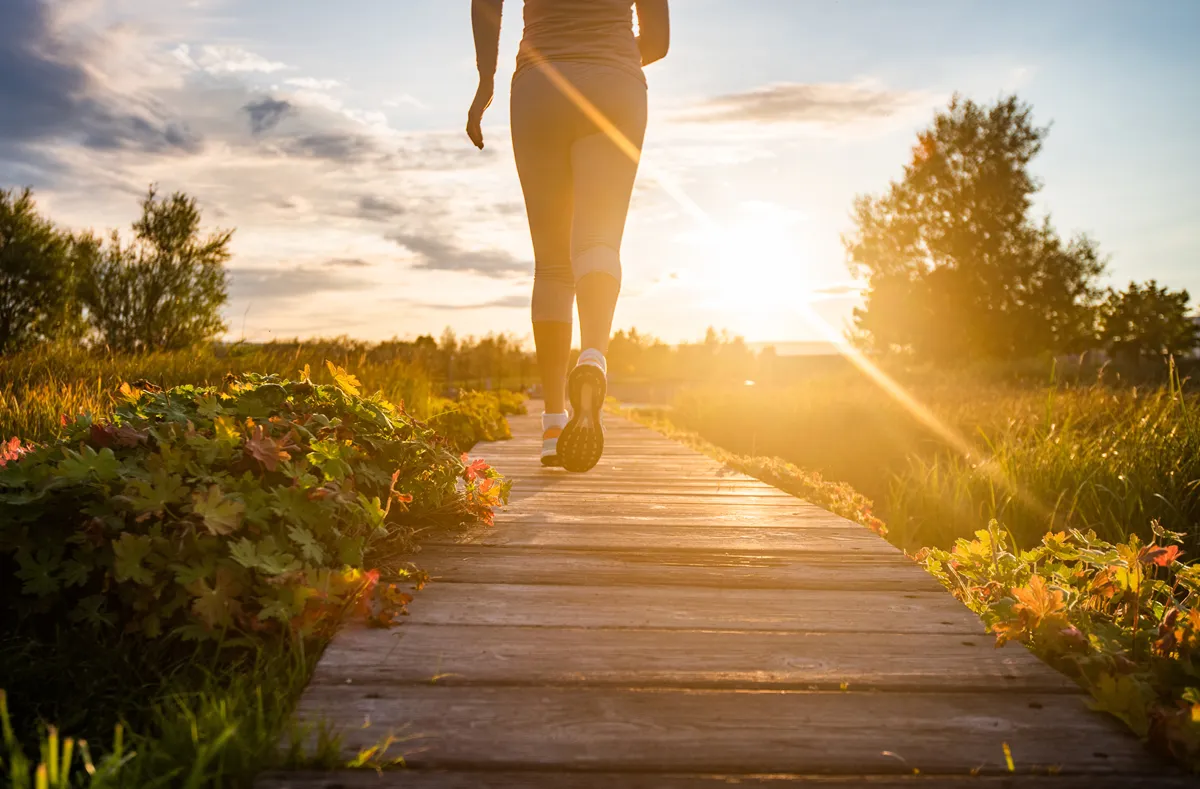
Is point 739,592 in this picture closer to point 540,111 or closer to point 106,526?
point 106,526

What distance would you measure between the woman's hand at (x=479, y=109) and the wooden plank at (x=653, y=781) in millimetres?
2887

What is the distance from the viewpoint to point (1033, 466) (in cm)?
447

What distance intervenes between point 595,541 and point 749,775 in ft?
3.62

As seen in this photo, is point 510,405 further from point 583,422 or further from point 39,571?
point 39,571

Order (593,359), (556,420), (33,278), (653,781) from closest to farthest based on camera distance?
(653,781), (593,359), (556,420), (33,278)

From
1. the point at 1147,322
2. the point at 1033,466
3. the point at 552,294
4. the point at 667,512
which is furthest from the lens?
the point at 1147,322

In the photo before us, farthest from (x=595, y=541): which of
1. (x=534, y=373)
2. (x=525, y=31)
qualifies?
(x=534, y=373)

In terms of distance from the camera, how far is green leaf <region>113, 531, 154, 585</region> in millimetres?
1284

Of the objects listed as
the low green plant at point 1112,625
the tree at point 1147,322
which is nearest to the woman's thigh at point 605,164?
the low green plant at point 1112,625

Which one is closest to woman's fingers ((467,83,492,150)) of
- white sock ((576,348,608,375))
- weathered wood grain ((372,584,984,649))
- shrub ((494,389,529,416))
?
white sock ((576,348,608,375))

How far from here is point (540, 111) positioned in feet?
10.1

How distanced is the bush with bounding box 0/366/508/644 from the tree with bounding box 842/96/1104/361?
28.4 meters

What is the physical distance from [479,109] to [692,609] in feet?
8.40

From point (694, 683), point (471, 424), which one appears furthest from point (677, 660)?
point (471, 424)
